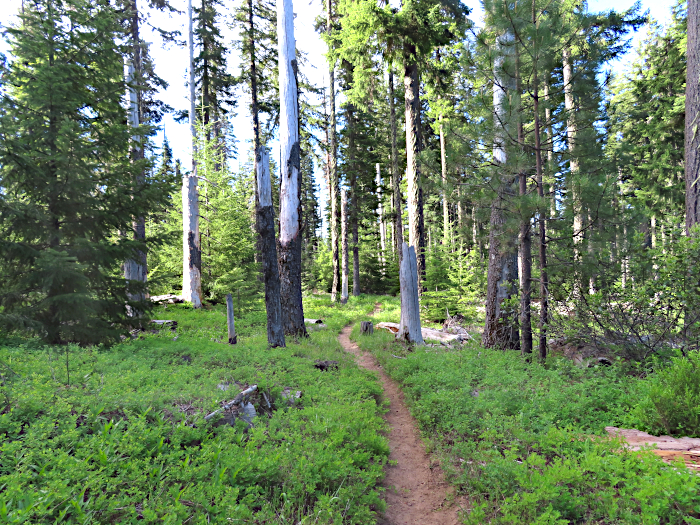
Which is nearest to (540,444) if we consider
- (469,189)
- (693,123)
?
(469,189)

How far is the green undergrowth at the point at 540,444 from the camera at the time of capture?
261 cm

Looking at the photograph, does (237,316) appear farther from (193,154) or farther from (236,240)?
(193,154)

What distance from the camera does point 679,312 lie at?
552 cm

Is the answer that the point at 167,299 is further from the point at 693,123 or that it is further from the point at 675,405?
the point at 693,123

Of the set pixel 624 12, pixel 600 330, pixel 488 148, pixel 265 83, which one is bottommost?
pixel 600 330

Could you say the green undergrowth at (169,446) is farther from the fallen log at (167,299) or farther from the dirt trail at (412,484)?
the fallen log at (167,299)

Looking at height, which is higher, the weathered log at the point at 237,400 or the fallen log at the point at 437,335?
the weathered log at the point at 237,400

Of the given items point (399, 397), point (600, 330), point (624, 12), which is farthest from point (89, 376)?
point (624, 12)

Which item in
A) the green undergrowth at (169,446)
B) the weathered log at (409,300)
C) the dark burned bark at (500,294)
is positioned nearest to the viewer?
the green undergrowth at (169,446)

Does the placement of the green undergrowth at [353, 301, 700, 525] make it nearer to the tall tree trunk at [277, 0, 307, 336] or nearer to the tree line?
the tree line

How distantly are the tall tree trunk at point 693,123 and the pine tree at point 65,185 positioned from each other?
35.3ft

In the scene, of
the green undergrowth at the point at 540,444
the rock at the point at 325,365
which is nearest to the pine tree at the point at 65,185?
the rock at the point at 325,365

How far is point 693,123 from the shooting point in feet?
21.5

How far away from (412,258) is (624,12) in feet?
42.5
